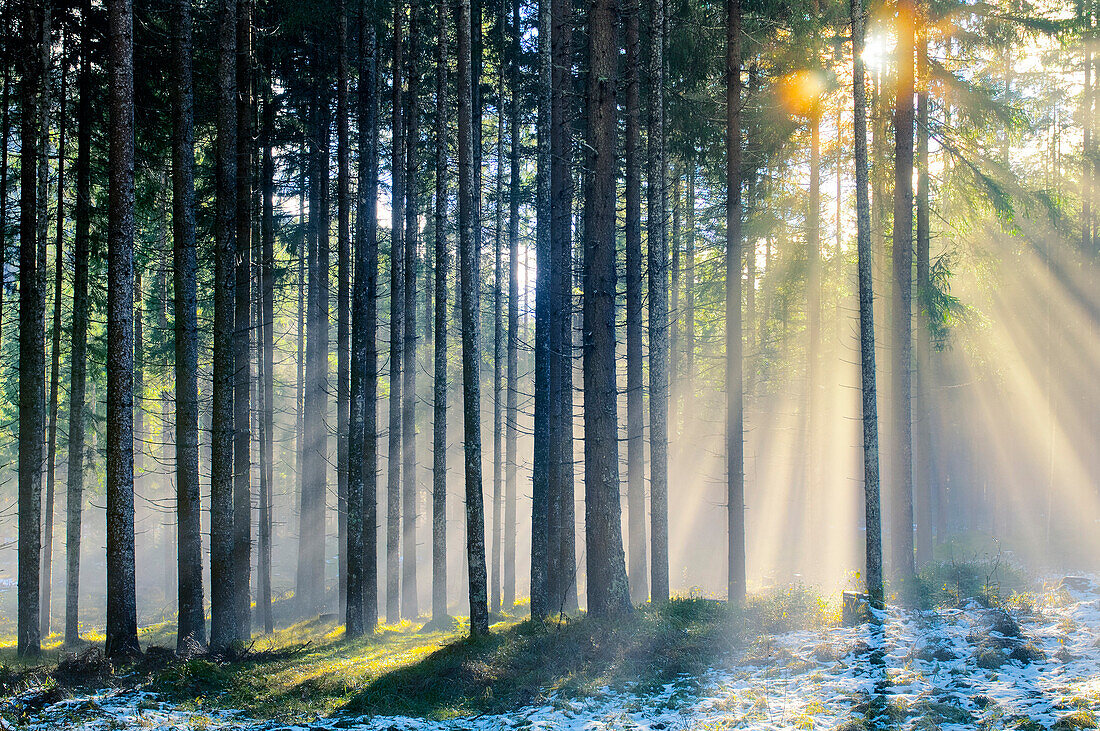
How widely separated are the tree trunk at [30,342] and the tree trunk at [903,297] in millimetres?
15956

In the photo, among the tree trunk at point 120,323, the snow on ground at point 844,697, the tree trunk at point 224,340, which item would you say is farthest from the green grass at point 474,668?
the tree trunk at point 224,340

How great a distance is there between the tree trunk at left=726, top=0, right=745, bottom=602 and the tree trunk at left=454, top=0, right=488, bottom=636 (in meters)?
5.02

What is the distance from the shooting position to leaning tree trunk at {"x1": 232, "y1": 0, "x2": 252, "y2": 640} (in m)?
11.5

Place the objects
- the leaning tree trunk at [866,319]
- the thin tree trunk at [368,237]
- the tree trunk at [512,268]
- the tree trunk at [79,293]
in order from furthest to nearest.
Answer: the tree trunk at [512,268] < the thin tree trunk at [368,237] < the tree trunk at [79,293] < the leaning tree trunk at [866,319]

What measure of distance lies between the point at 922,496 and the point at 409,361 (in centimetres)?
1352

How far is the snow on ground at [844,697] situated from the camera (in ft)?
22.5

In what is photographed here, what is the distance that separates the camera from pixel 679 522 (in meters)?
30.1

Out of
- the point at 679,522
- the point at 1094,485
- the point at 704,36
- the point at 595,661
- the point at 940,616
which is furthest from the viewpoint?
the point at 679,522

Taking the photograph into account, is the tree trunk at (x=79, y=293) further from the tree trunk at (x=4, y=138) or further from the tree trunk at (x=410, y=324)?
the tree trunk at (x=410, y=324)

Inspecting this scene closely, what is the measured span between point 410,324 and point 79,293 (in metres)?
7.18

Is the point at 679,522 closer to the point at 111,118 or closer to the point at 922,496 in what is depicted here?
the point at 922,496

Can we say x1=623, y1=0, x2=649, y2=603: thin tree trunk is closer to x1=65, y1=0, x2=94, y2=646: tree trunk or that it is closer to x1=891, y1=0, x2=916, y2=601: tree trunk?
x1=891, y1=0, x2=916, y2=601: tree trunk

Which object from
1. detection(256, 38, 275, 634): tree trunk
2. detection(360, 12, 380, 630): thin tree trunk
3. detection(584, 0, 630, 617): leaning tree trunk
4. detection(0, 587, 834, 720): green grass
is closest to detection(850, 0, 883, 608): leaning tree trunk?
detection(0, 587, 834, 720): green grass

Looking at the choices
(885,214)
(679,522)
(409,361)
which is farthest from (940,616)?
(679,522)
